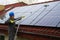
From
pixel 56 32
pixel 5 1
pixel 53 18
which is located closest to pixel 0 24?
pixel 53 18

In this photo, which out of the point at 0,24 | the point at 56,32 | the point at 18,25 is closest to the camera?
the point at 56,32

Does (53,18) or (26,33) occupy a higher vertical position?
(53,18)

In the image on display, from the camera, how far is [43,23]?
32.9ft

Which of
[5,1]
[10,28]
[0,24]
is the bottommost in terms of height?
[5,1]

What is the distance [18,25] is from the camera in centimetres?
1093

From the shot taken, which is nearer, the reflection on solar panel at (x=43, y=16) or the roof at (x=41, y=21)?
the roof at (x=41, y=21)

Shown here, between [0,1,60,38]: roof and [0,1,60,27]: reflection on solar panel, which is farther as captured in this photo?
[0,1,60,27]: reflection on solar panel

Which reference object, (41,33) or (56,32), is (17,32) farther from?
(56,32)

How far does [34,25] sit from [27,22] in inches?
36.7

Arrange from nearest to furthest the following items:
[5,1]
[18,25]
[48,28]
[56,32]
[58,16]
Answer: [56,32] < [48,28] < [58,16] < [18,25] < [5,1]

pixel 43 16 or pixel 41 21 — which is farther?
pixel 43 16

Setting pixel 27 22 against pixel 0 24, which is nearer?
pixel 27 22

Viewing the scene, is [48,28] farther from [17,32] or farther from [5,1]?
[5,1]

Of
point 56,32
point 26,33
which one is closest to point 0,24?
point 26,33
